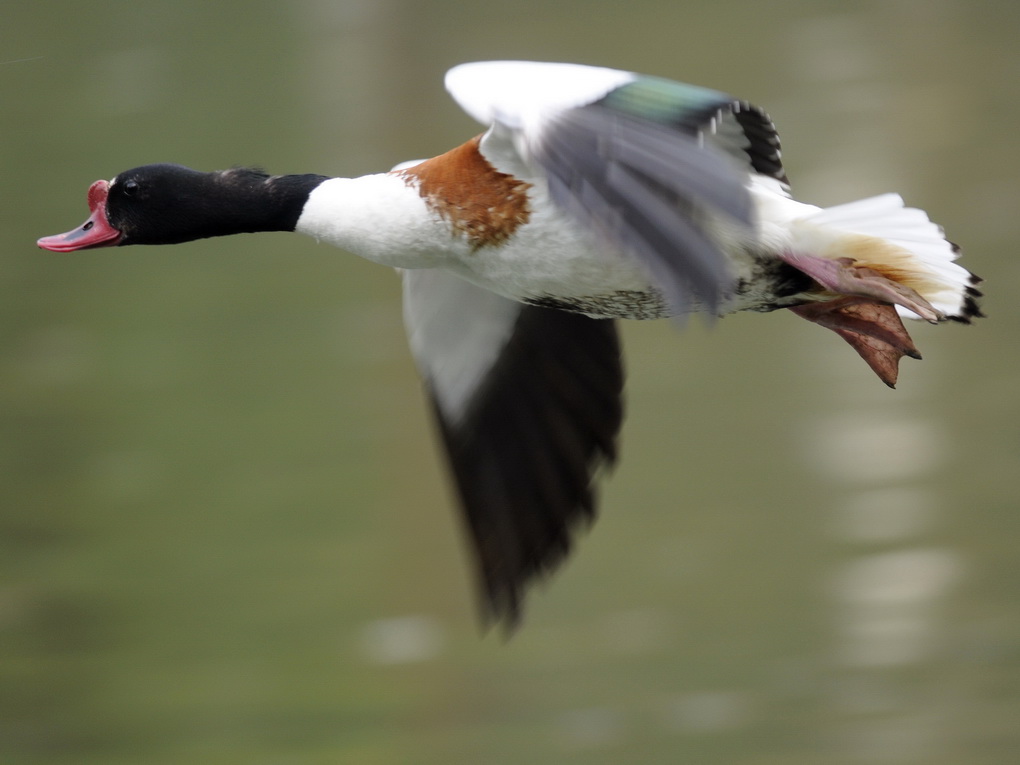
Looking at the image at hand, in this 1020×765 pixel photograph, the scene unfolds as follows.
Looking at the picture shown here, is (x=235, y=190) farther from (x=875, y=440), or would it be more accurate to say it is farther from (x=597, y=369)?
(x=875, y=440)

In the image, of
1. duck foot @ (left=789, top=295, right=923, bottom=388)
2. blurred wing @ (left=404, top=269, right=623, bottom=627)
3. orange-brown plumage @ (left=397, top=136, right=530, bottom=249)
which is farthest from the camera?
blurred wing @ (left=404, top=269, right=623, bottom=627)

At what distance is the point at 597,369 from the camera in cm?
309

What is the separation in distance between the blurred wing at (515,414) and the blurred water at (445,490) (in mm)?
1295

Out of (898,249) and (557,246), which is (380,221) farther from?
(898,249)

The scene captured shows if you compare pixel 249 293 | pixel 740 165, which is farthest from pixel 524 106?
pixel 249 293

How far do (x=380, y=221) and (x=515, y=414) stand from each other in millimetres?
648

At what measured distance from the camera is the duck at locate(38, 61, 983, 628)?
216 cm

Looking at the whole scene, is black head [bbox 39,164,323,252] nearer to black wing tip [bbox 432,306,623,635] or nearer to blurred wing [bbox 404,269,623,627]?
blurred wing [bbox 404,269,623,627]

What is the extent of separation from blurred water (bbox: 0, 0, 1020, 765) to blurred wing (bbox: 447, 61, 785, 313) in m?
2.26

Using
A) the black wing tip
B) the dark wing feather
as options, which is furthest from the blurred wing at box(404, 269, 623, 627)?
the dark wing feather

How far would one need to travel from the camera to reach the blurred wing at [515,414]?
309 cm

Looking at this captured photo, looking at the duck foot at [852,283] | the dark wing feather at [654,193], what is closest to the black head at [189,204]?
the dark wing feather at [654,193]

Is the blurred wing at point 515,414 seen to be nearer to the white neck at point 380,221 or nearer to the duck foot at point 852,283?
the white neck at point 380,221

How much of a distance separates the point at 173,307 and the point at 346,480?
1.23 meters
